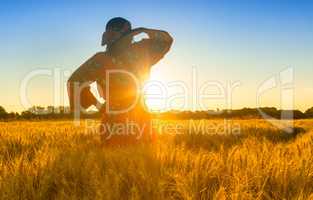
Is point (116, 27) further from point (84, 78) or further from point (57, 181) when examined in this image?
point (57, 181)

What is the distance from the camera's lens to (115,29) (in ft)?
12.1

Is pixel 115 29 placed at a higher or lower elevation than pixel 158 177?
higher

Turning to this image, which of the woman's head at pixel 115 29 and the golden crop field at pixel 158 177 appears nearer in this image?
the golden crop field at pixel 158 177

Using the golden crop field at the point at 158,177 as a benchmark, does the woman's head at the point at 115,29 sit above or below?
above

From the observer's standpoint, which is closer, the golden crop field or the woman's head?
the golden crop field

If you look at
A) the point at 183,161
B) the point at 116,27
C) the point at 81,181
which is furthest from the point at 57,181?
the point at 116,27

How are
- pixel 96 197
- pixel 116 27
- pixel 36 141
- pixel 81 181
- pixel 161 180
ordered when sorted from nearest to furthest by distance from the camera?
pixel 96 197, pixel 161 180, pixel 81 181, pixel 116 27, pixel 36 141

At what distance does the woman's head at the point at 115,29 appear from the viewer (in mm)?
3684

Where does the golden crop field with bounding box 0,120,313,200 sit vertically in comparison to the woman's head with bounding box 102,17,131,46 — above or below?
below

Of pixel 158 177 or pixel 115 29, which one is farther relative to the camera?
pixel 115 29

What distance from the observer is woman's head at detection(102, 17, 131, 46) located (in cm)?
368

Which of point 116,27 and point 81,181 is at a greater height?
point 116,27

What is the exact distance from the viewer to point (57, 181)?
7.57ft

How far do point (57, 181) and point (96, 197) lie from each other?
53cm
